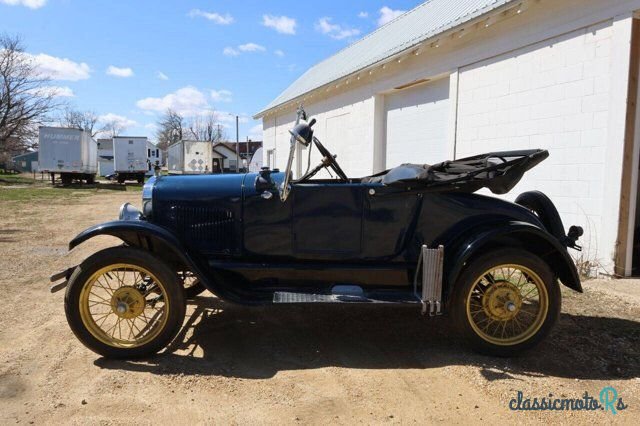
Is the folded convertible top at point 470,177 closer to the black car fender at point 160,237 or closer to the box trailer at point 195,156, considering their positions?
the black car fender at point 160,237

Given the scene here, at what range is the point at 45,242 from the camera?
29.8 ft

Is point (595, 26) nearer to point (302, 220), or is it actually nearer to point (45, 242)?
point (302, 220)

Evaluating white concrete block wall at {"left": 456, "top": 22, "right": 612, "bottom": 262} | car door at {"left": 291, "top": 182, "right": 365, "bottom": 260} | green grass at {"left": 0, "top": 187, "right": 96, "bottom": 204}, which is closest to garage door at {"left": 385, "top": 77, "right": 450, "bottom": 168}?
white concrete block wall at {"left": 456, "top": 22, "right": 612, "bottom": 262}

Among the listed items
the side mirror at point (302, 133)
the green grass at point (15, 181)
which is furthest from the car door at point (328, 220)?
the green grass at point (15, 181)

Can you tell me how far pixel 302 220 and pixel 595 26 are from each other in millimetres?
5106

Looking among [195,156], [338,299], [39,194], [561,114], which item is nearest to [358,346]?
[338,299]

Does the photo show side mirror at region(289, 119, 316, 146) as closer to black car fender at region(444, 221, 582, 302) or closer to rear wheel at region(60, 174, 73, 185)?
black car fender at region(444, 221, 582, 302)

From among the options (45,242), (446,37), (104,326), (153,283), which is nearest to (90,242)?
(45,242)

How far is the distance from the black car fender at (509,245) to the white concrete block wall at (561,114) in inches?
107

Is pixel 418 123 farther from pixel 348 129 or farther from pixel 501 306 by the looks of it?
pixel 501 306

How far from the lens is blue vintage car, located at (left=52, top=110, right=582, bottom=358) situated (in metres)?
3.64

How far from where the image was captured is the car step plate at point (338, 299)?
3.64 metres

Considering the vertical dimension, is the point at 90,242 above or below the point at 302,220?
below

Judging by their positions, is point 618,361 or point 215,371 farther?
point 618,361
